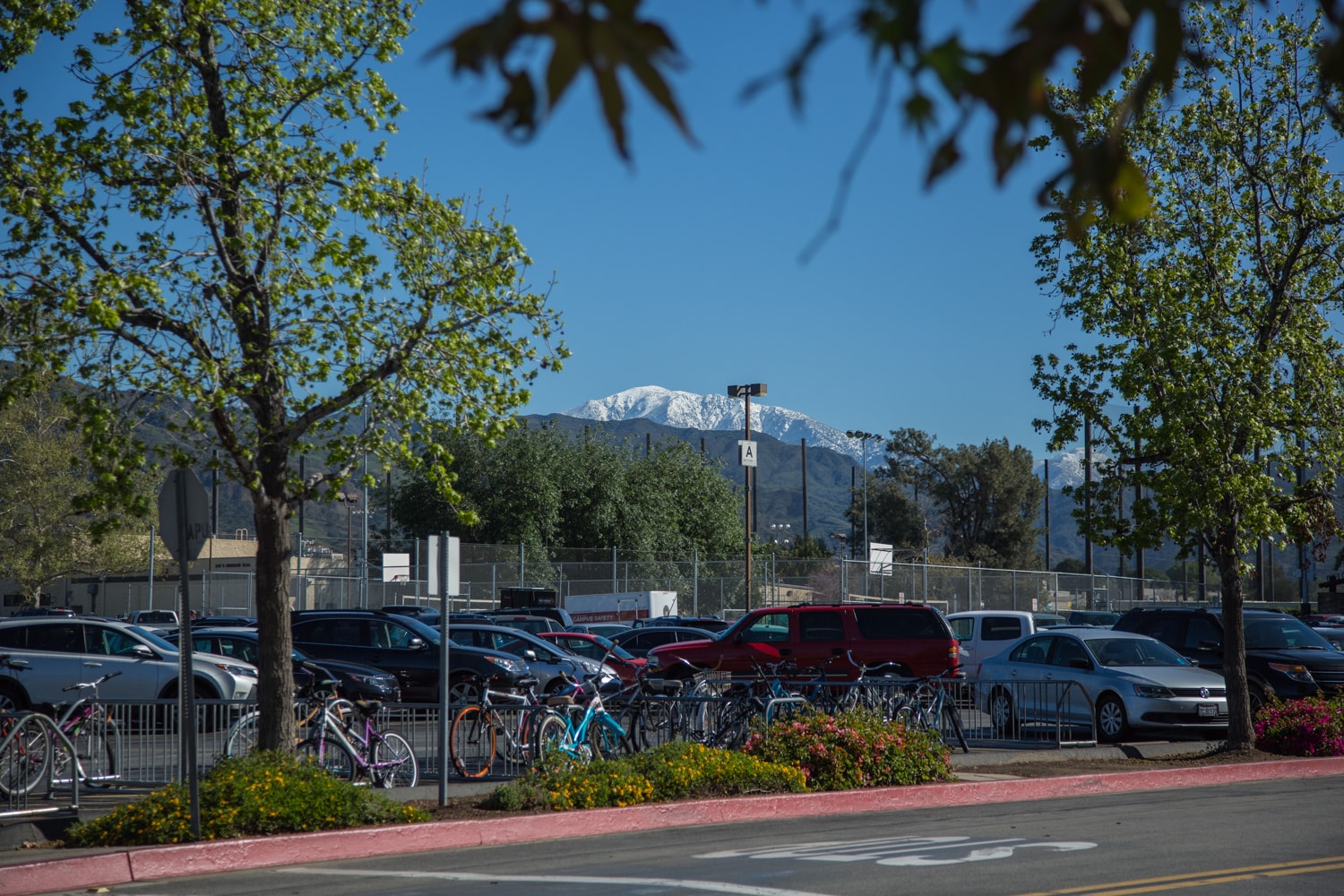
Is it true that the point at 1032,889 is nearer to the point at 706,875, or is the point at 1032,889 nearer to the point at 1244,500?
the point at 706,875

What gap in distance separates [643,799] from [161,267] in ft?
21.1

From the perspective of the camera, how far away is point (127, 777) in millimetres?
13195

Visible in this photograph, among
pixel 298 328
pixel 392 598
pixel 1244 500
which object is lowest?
pixel 392 598

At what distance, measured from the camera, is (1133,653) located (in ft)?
61.7

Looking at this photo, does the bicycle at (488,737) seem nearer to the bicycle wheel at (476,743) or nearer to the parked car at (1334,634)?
the bicycle wheel at (476,743)

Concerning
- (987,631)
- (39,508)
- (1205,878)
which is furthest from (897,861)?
A: (39,508)

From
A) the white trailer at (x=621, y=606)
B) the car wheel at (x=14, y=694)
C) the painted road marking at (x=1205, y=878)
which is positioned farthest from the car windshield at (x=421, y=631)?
the white trailer at (x=621, y=606)

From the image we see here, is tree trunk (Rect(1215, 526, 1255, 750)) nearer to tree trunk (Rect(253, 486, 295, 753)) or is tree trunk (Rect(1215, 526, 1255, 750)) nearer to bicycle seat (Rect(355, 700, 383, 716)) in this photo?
bicycle seat (Rect(355, 700, 383, 716))

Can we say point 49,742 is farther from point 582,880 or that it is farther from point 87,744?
point 582,880

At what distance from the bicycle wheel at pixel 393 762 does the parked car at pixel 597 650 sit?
37.4ft

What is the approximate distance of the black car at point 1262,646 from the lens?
19.8 m

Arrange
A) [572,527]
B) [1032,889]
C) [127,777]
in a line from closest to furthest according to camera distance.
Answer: [1032,889] < [127,777] < [572,527]

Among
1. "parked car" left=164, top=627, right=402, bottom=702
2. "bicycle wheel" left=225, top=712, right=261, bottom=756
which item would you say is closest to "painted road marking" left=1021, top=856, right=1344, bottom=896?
"bicycle wheel" left=225, top=712, right=261, bottom=756

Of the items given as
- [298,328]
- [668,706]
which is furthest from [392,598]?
[298,328]
